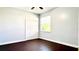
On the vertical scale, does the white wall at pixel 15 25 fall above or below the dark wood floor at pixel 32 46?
above

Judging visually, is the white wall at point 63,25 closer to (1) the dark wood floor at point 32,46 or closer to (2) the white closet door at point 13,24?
(1) the dark wood floor at point 32,46

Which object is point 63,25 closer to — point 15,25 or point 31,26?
point 31,26

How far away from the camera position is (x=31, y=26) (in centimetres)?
139

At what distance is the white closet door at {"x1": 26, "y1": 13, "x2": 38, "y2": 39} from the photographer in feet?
4.37

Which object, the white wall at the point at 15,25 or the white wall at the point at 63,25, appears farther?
the white wall at the point at 63,25

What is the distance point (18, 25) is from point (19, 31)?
11 centimetres

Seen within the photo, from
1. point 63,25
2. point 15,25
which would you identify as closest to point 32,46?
point 15,25

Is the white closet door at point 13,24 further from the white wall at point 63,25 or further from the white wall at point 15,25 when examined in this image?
the white wall at point 63,25

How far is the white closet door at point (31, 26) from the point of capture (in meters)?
1.33

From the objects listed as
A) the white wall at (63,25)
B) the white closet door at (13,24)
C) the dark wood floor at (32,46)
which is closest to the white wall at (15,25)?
the white closet door at (13,24)

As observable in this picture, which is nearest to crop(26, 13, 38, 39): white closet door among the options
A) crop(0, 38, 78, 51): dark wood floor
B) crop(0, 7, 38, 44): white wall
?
crop(0, 7, 38, 44): white wall
